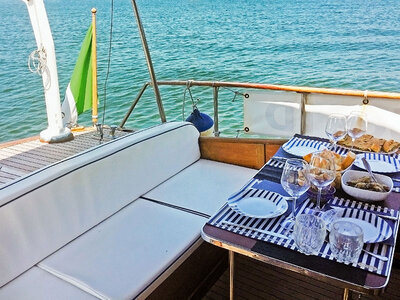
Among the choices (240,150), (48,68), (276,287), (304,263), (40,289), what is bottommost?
(276,287)

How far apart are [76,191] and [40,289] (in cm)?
48

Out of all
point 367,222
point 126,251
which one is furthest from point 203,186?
point 367,222

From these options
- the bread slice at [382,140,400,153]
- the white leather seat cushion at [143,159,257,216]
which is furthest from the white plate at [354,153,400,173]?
the white leather seat cushion at [143,159,257,216]

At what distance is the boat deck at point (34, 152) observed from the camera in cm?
333

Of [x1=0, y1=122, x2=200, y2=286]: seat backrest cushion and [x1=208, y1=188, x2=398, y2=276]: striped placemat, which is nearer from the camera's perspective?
[x1=208, y1=188, x2=398, y2=276]: striped placemat

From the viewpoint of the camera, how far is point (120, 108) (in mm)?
8836

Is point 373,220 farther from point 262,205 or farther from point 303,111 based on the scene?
point 303,111

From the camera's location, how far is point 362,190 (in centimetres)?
137

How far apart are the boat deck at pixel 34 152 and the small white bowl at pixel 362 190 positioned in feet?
8.86

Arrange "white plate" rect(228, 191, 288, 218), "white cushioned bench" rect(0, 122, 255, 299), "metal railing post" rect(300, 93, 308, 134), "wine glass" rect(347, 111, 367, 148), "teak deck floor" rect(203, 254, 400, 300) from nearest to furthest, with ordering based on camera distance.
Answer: "white plate" rect(228, 191, 288, 218) < "white cushioned bench" rect(0, 122, 255, 299) < "teak deck floor" rect(203, 254, 400, 300) < "wine glass" rect(347, 111, 367, 148) < "metal railing post" rect(300, 93, 308, 134)

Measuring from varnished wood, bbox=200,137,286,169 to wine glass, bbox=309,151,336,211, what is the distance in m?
0.90

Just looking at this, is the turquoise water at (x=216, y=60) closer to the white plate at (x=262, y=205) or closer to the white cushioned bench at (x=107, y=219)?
the white cushioned bench at (x=107, y=219)

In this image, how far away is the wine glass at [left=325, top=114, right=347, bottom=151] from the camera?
1.83 m

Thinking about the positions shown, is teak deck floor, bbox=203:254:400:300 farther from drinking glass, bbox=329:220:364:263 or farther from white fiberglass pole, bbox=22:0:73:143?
white fiberglass pole, bbox=22:0:73:143
